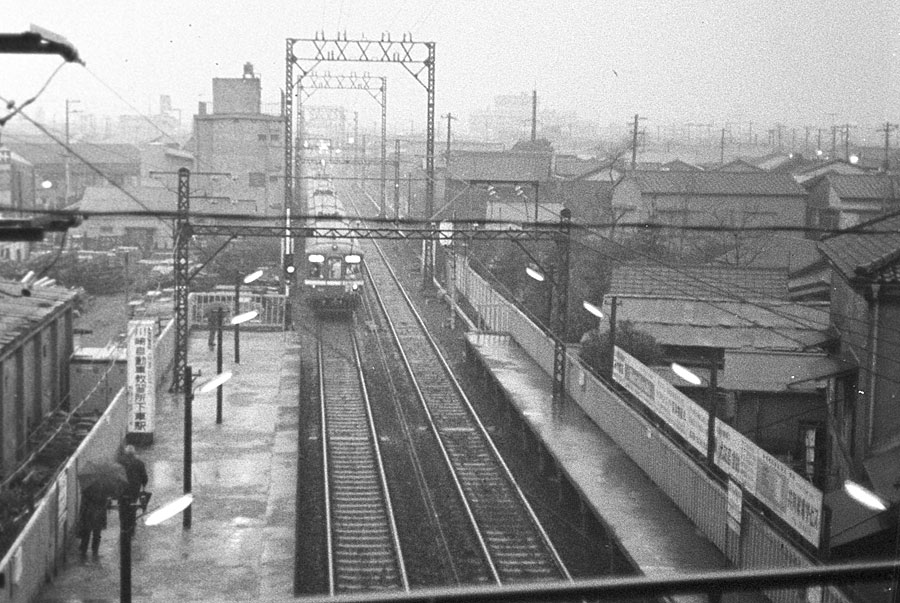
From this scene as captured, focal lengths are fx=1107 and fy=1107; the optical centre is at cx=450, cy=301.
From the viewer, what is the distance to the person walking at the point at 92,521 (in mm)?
4984

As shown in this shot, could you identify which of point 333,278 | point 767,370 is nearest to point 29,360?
point 767,370

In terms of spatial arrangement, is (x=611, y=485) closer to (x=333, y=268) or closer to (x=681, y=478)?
(x=681, y=478)

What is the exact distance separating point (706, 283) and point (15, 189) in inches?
246

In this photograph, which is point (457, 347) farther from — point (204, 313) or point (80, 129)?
point (80, 129)

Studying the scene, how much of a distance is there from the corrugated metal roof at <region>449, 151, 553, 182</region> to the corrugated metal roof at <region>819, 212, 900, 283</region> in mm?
14204

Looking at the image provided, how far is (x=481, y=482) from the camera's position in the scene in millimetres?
7051

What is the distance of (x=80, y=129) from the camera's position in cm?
2061

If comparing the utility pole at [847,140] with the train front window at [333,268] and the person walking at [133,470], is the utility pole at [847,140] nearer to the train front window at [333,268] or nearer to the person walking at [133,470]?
the train front window at [333,268]

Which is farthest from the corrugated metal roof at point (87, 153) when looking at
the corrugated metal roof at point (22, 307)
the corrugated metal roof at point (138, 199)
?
the corrugated metal roof at point (22, 307)

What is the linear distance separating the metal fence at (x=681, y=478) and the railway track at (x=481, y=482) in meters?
0.73

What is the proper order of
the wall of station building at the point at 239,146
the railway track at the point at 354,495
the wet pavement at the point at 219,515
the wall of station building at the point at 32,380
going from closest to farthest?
the wet pavement at the point at 219,515
the railway track at the point at 354,495
the wall of station building at the point at 32,380
the wall of station building at the point at 239,146

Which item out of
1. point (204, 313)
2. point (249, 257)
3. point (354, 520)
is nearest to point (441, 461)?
point (354, 520)

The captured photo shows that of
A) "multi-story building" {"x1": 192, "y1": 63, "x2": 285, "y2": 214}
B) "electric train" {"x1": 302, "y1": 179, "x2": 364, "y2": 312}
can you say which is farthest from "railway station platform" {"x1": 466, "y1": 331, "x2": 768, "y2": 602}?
"multi-story building" {"x1": 192, "y1": 63, "x2": 285, "y2": 214}

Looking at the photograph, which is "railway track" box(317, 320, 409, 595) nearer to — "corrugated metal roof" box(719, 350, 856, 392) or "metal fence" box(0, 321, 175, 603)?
"metal fence" box(0, 321, 175, 603)
